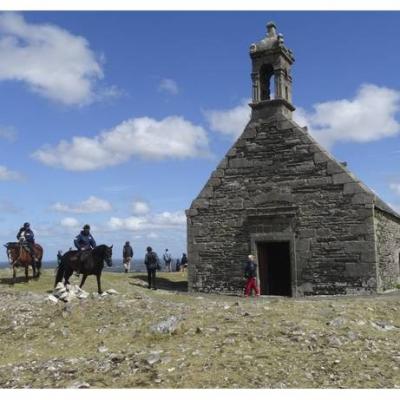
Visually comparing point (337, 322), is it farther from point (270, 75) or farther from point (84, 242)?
point (270, 75)

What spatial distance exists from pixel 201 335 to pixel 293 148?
9.89 m

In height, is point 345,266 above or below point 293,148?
below

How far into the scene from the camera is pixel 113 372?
8.86 meters

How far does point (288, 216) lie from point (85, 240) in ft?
23.1

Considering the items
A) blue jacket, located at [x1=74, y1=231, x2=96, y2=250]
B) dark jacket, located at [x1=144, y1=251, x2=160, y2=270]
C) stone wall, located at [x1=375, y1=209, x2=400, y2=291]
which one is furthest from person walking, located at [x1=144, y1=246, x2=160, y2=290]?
stone wall, located at [x1=375, y1=209, x2=400, y2=291]

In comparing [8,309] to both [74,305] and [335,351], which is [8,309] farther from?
[335,351]

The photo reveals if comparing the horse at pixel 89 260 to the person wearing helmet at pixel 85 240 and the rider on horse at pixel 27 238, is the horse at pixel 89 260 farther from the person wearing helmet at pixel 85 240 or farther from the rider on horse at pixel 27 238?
the rider on horse at pixel 27 238

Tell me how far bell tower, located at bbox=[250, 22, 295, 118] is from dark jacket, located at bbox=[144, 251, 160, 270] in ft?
21.8

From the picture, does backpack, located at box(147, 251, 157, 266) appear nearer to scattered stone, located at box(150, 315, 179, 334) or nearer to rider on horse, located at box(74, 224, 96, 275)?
rider on horse, located at box(74, 224, 96, 275)

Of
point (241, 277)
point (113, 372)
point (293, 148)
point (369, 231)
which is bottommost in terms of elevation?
point (113, 372)

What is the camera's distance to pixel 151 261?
67.1 feet

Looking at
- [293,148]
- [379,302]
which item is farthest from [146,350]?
[293,148]

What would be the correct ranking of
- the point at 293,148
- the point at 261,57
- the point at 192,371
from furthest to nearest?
the point at 261,57 < the point at 293,148 < the point at 192,371

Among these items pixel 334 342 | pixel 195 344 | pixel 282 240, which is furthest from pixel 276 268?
pixel 195 344
